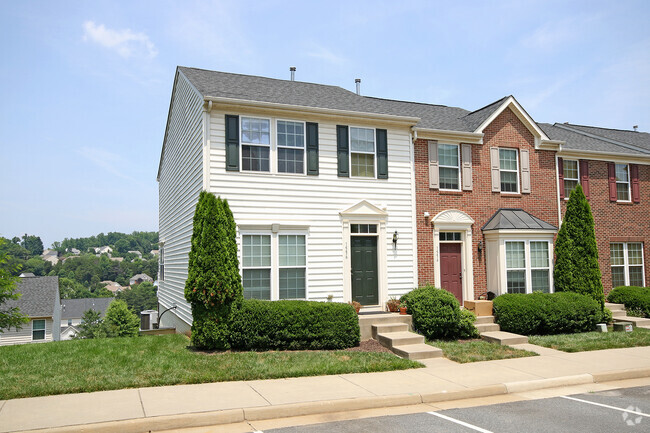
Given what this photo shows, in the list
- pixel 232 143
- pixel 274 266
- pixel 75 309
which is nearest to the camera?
pixel 232 143

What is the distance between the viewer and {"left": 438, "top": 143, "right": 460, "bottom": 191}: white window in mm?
16359

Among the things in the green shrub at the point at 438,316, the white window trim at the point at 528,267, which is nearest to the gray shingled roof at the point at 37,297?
the green shrub at the point at 438,316

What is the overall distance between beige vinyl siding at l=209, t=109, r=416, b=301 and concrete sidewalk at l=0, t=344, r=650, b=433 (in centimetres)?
438

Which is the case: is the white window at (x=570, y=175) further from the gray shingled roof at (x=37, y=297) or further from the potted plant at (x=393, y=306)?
the gray shingled roof at (x=37, y=297)

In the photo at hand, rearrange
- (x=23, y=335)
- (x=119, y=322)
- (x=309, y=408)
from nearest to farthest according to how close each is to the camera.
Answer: (x=309, y=408) → (x=23, y=335) → (x=119, y=322)

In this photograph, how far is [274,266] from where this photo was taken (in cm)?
1370

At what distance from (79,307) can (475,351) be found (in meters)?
81.4

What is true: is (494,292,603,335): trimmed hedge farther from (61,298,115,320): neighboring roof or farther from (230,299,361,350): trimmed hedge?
(61,298,115,320): neighboring roof

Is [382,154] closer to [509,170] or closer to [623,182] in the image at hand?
[509,170]


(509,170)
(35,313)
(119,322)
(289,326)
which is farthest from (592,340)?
(119,322)

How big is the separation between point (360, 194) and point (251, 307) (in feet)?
16.7

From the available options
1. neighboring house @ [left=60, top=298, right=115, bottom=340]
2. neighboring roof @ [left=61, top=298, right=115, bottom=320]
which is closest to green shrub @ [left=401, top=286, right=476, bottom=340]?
neighboring house @ [left=60, top=298, right=115, bottom=340]

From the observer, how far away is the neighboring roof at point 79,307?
78312 millimetres

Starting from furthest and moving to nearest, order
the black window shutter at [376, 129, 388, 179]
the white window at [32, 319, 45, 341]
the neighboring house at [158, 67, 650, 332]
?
1. the white window at [32, 319, 45, 341]
2. the black window shutter at [376, 129, 388, 179]
3. the neighboring house at [158, 67, 650, 332]
